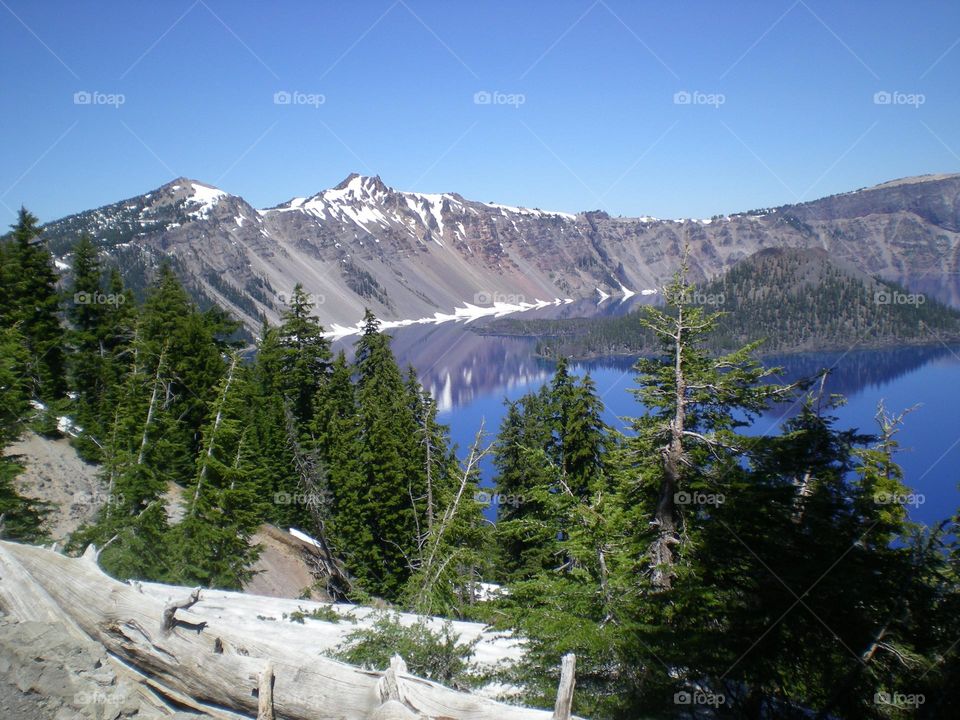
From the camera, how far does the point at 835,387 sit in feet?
341

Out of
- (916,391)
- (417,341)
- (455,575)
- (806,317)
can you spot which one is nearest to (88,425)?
(455,575)

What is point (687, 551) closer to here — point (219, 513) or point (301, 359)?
point (219, 513)

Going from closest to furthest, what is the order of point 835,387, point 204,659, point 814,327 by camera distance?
point 204,659 < point 835,387 < point 814,327

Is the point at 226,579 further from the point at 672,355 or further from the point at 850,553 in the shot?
the point at 850,553

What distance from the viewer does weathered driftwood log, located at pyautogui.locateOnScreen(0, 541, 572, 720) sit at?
632 centimetres

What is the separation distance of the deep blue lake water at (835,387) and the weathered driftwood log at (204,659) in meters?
23.8

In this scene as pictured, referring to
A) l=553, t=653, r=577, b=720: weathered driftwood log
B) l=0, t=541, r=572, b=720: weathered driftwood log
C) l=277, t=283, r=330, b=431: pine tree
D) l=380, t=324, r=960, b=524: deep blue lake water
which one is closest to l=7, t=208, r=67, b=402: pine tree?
l=277, t=283, r=330, b=431: pine tree

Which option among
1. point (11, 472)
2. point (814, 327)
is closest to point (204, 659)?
point (11, 472)

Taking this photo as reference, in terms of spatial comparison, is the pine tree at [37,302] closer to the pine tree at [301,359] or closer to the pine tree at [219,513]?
the pine tree at [301,359]

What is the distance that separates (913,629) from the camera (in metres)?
8.45

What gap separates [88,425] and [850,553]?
2634 centimetres

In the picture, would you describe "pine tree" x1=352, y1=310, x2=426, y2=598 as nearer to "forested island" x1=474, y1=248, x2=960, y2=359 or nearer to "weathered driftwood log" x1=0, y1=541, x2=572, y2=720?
"weathered driftwood log" x1=0, y1=541, x2=572, y2=720

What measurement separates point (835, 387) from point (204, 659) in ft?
377

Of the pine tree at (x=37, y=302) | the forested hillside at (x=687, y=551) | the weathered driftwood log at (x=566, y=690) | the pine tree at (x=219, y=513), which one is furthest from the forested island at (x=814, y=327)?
the weathered driftwood log at (x=566, y=690)
